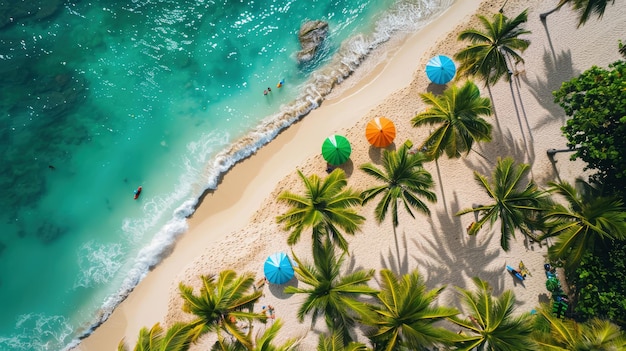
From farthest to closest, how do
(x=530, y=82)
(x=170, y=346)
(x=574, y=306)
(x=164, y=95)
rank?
(x=164, y=95)
(x=530, y=82)
(x=574, y=306)
(x=170, y=346)

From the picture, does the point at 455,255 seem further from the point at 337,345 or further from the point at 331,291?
the point at 337,345

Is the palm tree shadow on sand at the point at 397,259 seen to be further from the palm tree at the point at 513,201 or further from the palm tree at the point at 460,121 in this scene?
the palm tree at the point at 460,121

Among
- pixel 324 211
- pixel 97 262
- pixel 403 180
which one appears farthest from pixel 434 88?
pixel 97 262

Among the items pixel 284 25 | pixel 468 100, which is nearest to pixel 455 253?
pixel 468 100

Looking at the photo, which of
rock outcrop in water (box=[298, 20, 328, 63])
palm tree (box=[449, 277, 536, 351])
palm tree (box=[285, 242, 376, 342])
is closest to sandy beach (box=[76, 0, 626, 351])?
rock outcrop in water (box=[298, 20, 328, 63])


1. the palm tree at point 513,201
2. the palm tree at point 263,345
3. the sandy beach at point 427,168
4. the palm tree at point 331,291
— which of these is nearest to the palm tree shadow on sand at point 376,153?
the sandy beach at point 427,168

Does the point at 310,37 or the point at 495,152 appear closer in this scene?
the point at 495,152

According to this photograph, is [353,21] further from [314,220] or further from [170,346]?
[170,346]
